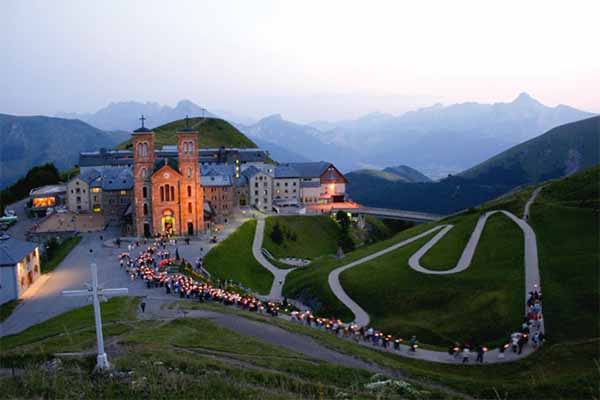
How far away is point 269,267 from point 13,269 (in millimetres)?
35080

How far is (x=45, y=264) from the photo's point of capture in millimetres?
66750

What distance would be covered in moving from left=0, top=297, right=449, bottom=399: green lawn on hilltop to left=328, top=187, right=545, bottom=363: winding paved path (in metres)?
15.1

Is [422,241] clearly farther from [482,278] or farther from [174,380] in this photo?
[174,380]

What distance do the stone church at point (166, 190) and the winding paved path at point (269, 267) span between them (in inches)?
423

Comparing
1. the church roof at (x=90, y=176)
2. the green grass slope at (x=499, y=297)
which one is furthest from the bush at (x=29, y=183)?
the green grass slope at (x=499, y=297)

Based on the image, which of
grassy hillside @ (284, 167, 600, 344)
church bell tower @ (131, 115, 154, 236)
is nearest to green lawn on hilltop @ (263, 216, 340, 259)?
grassy hillside @ (284, 167, 600, 344)

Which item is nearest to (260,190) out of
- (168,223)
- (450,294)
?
(168,223)

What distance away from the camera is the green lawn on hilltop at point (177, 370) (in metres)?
17.7

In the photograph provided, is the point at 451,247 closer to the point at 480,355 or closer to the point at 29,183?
the point at 480,355

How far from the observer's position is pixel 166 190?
273 feet

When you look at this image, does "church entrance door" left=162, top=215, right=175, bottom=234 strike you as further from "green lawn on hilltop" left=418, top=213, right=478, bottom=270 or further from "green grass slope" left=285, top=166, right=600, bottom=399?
"green lawn on hilltop" left=418, top=213, right=478, bottom=270

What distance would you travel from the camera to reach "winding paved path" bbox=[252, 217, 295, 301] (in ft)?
202

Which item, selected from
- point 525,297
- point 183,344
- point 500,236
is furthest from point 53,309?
point 500,236

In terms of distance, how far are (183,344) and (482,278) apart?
112 ft
